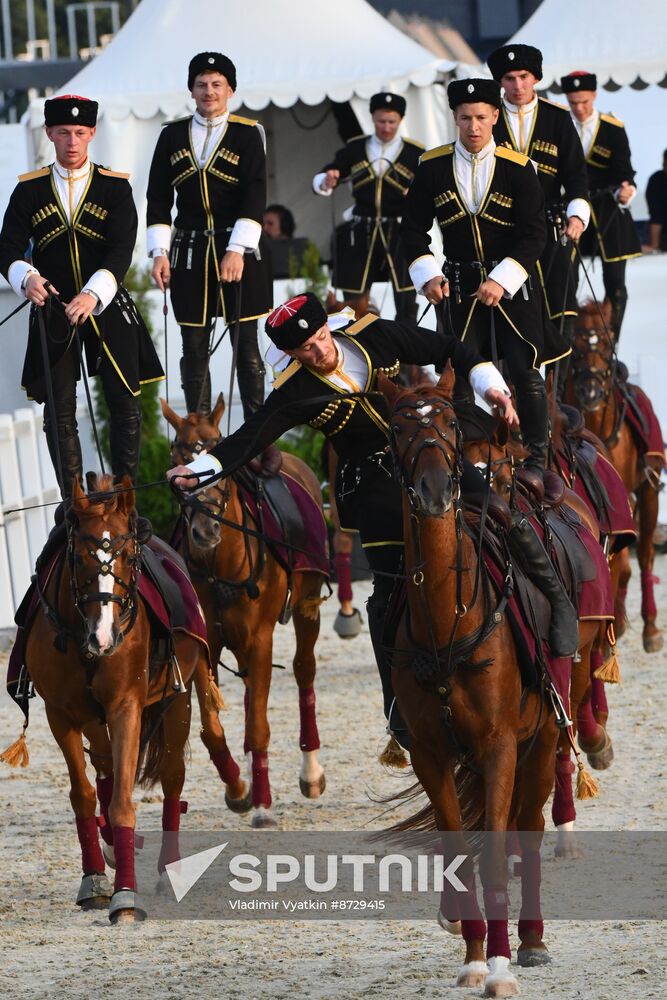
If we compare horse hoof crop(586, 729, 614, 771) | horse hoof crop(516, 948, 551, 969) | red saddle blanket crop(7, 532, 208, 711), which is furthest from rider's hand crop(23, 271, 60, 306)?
horse hoof crop(586, 729, 614, 771)

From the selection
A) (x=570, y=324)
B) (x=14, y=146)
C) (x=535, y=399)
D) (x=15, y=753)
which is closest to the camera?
(x=15, y=753)

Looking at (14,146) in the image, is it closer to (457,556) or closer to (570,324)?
(570,324)

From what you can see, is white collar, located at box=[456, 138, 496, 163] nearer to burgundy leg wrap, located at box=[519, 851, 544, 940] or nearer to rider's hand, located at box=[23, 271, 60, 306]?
rider's hand, located at box=[23, 271, 60, 306]

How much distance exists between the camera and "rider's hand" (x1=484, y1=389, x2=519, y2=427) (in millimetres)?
6809

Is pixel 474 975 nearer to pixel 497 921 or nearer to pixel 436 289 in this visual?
pixel 497 921

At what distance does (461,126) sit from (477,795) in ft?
9.80

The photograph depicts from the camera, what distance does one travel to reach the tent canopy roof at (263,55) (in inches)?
644

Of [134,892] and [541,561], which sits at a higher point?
[541,561]

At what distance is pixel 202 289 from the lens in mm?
9875

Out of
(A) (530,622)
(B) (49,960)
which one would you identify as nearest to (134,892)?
(B) (49,960)

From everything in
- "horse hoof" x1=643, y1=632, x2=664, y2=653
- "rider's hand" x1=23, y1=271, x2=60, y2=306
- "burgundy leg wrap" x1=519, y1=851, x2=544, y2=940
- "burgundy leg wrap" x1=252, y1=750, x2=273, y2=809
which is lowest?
"horse hoof" x1=643, y1=632, x2=664, y2=653

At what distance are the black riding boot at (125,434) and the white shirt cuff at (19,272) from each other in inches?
28.1

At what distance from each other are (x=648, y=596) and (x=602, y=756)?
9.45 feet

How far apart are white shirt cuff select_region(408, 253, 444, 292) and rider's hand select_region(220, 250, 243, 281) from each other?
1.24 metres
